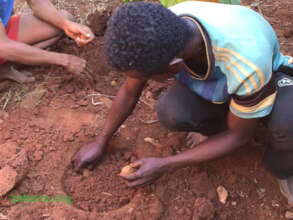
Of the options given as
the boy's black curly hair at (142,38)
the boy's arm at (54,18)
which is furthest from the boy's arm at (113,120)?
the boy's arm at (54,18)

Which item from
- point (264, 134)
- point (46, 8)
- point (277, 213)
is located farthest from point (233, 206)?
point (46, 8)

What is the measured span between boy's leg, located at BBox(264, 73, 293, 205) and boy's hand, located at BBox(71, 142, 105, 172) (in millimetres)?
915

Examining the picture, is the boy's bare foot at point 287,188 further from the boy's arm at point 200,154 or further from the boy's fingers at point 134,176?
the boy's fingers at point 134,176

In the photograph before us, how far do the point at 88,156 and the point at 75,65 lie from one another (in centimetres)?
69

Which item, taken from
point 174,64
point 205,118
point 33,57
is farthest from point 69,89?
point 174,64

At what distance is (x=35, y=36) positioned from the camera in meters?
2.58

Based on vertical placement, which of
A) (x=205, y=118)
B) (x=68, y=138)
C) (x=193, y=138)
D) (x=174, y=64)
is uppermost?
(x=174, y=64)

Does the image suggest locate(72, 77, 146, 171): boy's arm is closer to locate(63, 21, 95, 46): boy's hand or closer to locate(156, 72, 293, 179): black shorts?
locate(156, 72, 293, 179): black shorts

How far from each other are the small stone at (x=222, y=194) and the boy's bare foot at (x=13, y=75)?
1503 millimetres

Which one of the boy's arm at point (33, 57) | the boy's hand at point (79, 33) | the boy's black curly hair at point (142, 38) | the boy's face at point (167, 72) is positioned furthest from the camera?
the boy's hand at point (79, 33)

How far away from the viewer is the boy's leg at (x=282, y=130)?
62.5 inches

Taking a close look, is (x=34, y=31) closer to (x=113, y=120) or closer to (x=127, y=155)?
(x=113, y=120)

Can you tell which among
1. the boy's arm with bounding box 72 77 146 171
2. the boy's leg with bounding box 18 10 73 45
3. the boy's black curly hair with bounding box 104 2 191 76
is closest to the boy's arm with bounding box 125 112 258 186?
the boy's arm with bounding box 72 77 146 171

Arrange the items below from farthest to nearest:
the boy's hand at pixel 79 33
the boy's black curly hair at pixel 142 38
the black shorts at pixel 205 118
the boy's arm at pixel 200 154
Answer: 1. the boy's hand at pixel 79 33
2. the black shorts at pixel 205 118
3. the boy's arm at pixel 200 154
4. the boy's black curly hair at pixel 142 38
